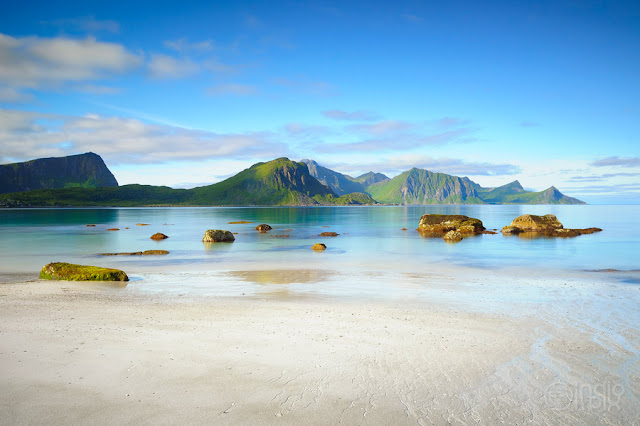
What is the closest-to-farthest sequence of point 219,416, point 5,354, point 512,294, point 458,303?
point 219,416
point 5,354
point 458,303
point 512,294

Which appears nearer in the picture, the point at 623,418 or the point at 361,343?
the point at 623,418

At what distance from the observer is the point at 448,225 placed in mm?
59344

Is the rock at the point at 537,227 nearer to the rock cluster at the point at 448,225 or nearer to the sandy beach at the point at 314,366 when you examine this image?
the rock cluster at the point at 448,225

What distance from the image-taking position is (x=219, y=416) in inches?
255

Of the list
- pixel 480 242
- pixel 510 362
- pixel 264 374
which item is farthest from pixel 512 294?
pixel 480 242

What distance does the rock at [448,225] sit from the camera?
2233 inches

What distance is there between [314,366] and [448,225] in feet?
179

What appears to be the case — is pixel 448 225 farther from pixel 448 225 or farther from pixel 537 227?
pixel 537 227

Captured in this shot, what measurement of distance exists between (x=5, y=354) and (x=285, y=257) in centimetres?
2329

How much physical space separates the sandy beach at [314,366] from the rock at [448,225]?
146 feet

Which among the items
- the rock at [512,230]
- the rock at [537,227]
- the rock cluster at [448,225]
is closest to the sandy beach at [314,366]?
the rock cluster at [448,225]

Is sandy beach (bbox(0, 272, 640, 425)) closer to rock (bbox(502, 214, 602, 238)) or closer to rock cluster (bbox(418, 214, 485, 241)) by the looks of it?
rock cluster (bbox(418, 214, 485, 241))

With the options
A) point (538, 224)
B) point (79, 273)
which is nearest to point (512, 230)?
point (538, 224)

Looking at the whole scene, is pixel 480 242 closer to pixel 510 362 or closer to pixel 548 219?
pixel 548 219
